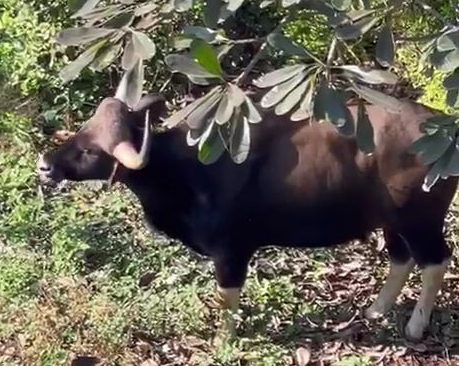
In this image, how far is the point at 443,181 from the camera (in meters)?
5.57

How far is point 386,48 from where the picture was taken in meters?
3.81

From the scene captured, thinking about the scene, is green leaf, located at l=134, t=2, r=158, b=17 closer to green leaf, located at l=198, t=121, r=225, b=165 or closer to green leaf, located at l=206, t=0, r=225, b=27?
green leaf, located at l=206, t=0, r=225, b=27

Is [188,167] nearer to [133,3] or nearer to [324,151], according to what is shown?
[324,151]

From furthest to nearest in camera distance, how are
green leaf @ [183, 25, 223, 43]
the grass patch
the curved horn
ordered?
1. the grass patch
2. the curved horn
3. green leaf @ [183, 25, 223, 43]

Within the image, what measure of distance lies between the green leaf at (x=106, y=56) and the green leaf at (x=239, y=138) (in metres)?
0.42

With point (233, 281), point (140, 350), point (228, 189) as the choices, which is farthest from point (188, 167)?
point (140, 350)

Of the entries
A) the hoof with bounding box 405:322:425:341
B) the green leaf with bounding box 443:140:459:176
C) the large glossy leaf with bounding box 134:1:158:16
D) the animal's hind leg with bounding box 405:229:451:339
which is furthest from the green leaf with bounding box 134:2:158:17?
the hoof with bounding box 405:322:425:341

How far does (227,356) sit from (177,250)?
3.75 ft

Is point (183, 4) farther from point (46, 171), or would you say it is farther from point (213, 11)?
point (46, 171)

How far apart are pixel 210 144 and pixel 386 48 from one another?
586 mm

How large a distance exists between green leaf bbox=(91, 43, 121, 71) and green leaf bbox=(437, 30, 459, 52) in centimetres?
92

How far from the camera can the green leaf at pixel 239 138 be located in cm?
371

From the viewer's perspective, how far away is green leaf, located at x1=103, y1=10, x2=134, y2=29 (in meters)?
3.85

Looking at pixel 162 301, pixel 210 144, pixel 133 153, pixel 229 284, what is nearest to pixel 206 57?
pixel 210 144
